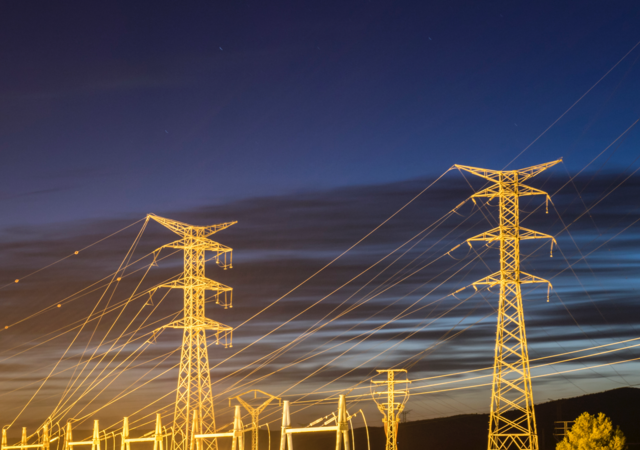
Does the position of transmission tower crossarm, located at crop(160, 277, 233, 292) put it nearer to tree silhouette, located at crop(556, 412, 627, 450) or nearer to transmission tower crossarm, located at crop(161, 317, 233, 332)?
transmission tower crossarm, located at crop(161, 317, 233, 332)

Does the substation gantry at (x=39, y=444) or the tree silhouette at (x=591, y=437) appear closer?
the tree silhouette at (x=591, y=437)

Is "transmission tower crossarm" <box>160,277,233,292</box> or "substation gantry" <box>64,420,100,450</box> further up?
"transmission tower crossarm" <box>160,277,233,292</box>

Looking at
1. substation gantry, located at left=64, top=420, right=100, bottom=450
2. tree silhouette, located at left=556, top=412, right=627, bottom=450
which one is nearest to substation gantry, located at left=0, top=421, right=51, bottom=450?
substation gantry, located at left=64, top=420, right=100, bottom=450

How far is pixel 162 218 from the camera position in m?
49.1

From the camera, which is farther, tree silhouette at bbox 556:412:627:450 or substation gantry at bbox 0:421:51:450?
substation gantry at bbox 0:421:51:450

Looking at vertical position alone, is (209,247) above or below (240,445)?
above

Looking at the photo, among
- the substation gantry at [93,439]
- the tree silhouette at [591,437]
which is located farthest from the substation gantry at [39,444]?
the tree silhouette at [591,437]

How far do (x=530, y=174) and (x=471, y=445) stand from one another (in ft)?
559

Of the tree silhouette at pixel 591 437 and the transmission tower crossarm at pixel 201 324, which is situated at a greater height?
the transmission tower crossarm at pixel 201 324

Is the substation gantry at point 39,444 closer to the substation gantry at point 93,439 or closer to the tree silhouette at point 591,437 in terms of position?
the substation gantry at point 93,439

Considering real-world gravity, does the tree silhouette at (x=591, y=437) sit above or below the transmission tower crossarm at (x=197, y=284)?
below

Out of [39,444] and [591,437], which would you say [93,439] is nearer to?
[39,444]

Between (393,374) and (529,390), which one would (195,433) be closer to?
(393,374)

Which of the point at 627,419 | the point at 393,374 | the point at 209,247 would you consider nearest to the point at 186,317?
the point at 209,247
